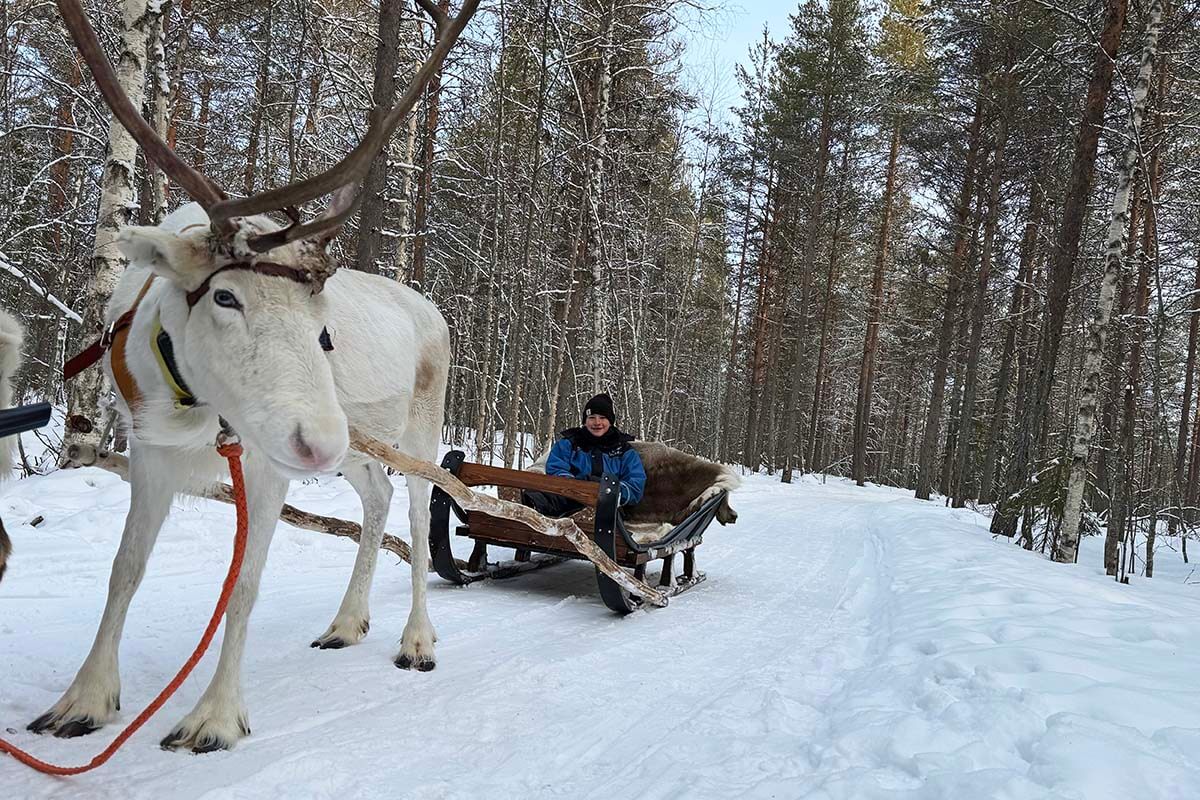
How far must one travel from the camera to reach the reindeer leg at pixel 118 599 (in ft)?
8.30

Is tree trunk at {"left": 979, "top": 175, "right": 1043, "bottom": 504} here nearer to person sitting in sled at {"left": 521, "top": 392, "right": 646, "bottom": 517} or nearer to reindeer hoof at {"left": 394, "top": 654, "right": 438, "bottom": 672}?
person sitting in sled at {"left": 521, "top": 392, "right": 646, "bottom": 517}

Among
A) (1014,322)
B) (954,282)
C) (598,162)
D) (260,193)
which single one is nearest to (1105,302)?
(598,162)

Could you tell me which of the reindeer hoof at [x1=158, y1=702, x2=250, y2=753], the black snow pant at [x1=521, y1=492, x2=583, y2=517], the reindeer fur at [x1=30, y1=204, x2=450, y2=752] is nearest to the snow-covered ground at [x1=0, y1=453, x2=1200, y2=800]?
the reindeer hoof at [x1=158, y1=702, x2=250, y2=753]

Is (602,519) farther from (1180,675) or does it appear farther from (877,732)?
(1180,675)

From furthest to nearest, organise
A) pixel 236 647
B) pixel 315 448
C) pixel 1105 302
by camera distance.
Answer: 1. pixel 1105 302
2. pixel 236 647
3. pixel 315 448

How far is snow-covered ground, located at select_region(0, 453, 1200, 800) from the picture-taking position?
2.35 meters

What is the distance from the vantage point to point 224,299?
2.06 meters

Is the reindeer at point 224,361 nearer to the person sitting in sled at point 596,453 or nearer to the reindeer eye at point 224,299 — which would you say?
the reindeer eye at point 224,299

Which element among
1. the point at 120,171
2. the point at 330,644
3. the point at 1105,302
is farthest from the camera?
the point at 1105,302

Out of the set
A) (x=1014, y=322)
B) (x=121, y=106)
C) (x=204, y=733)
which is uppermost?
(x=1014, y=322)

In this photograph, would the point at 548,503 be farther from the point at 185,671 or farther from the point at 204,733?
the point at 185,671

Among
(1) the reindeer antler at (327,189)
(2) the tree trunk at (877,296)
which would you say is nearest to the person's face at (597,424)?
(1) the reindeer antler at (327,189)

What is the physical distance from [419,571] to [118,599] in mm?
1589

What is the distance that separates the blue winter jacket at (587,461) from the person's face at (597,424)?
4.1 inches
